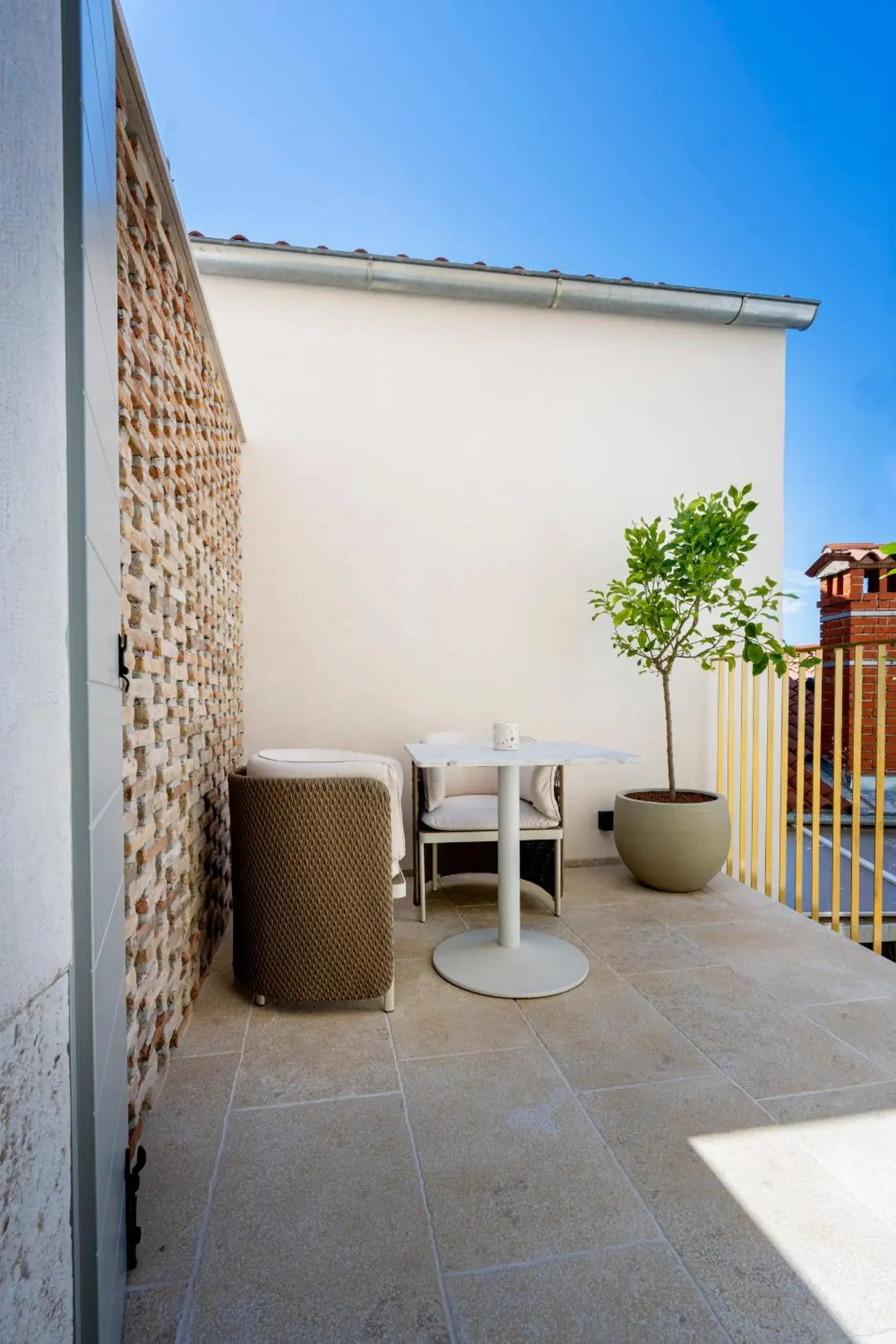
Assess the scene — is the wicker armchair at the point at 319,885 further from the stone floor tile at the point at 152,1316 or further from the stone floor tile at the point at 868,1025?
the stone floor tile at the point at 868,1025

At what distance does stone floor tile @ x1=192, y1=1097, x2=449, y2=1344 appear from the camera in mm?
1050

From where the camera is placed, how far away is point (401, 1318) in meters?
1.06

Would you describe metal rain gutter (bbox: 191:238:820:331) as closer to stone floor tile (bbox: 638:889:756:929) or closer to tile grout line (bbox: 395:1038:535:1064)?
stone floor tile (bbox: 638:889:756:929)

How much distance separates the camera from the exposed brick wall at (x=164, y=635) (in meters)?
1.48

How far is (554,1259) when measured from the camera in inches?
45.8

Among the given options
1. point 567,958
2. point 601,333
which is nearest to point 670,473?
point 601,333

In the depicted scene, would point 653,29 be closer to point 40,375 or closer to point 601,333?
point 601,333

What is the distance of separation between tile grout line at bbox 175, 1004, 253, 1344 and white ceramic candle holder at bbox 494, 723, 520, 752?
1349 mm

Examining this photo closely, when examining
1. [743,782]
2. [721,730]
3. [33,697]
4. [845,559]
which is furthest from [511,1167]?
[845,559]

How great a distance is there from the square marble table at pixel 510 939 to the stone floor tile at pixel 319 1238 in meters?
0.74

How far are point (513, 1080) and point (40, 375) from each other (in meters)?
1.83

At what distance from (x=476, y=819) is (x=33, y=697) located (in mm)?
2503

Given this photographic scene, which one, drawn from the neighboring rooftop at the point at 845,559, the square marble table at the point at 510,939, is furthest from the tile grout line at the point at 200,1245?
the neighboring rooftop at the point at 845,559

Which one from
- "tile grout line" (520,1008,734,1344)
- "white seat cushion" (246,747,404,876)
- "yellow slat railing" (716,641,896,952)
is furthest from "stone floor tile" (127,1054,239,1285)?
"yellow slat railing" (716,641,896,952)
